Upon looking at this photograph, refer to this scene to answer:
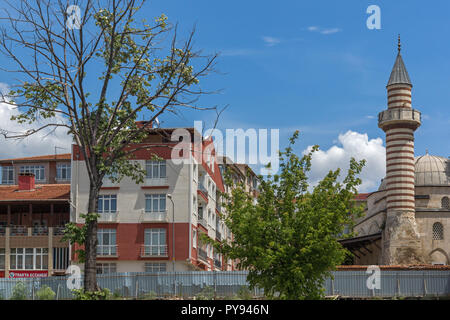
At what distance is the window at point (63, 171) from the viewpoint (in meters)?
70.3

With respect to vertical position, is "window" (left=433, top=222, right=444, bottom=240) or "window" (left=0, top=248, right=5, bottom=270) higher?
"window" (left=433, top=222, right=444, bottom=240)

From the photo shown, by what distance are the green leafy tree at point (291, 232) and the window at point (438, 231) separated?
37.1 metres

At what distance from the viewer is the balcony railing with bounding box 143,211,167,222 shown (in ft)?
183

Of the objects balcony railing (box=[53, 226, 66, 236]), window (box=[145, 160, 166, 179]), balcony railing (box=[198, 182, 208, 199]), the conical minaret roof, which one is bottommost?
balcony railing (box=[53, 226, 66, 236])

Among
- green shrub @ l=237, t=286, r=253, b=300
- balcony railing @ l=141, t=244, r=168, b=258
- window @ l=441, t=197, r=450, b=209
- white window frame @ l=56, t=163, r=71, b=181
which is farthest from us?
window @ l=441, t=197, r=450, b=209

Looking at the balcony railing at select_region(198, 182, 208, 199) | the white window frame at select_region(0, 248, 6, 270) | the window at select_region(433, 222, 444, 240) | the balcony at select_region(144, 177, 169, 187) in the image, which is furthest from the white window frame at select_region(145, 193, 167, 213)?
Result: the window at select_region(433, 222, 444, 240)

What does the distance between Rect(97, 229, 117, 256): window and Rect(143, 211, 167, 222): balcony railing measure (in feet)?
8.67

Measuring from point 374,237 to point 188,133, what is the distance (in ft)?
69.5

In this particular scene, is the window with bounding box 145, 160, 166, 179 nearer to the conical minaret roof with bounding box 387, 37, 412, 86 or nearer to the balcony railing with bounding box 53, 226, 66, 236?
the balcony railing with bounding box 53, 226, 66, 236

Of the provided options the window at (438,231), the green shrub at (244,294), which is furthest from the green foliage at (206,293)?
the window at (438,231)

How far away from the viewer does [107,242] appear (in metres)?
56.1

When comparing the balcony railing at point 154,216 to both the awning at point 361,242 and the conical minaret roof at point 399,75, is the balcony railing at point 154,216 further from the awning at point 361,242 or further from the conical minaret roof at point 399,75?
the conical minaret roof at point 399,75

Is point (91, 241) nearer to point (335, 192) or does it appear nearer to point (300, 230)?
point (300, 230)
